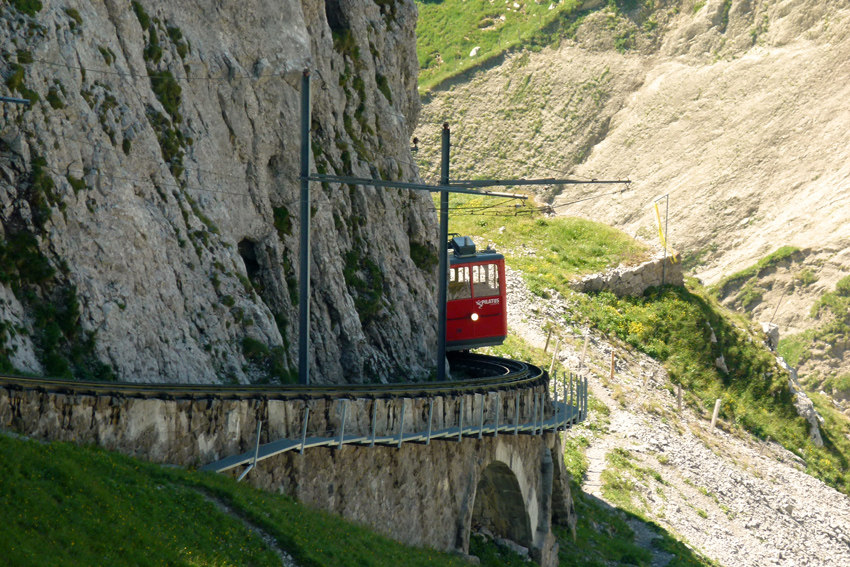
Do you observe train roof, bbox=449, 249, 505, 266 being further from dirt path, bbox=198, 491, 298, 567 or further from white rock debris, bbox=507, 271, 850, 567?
dirt path, bbox=198, 491, 298, 567

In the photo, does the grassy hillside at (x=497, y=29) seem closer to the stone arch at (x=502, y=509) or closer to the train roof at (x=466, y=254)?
the train roof at (x=466, y=254)

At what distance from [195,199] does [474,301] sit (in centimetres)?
1240

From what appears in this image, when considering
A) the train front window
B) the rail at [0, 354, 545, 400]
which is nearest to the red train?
the train front window

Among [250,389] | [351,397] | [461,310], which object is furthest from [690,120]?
[250,389]

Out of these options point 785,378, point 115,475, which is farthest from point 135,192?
point 785,378

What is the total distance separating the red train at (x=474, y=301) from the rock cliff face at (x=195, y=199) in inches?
54.9

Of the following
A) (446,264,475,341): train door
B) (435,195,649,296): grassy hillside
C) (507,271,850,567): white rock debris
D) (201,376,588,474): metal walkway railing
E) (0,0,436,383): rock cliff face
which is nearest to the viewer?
(201,376,588,474): metal walkway railing

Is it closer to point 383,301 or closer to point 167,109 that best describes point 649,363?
point 383,301

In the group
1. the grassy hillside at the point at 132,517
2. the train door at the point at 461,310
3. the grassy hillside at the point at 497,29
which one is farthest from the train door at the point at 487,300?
the grassy hillside at the point at 497,29

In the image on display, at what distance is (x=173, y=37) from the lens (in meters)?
28.1

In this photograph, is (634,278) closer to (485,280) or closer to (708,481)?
(708,481)

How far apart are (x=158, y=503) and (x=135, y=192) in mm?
12443

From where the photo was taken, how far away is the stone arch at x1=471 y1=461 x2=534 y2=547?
30.0m

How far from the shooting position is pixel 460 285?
119ft
